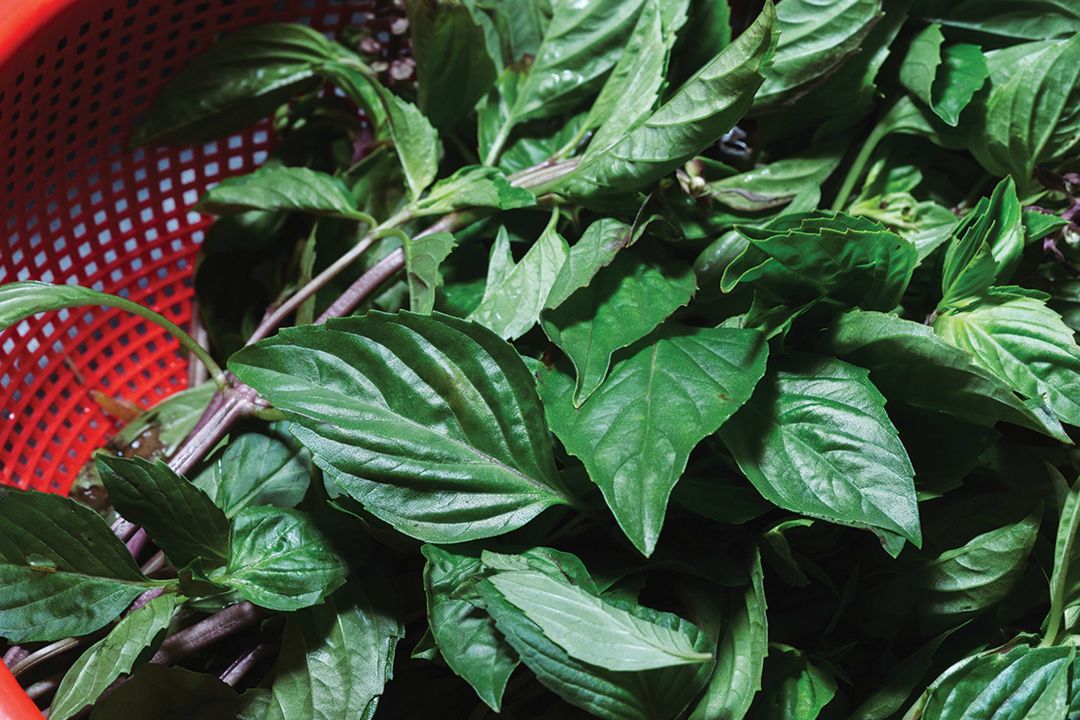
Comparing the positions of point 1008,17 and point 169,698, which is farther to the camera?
point 1008,17

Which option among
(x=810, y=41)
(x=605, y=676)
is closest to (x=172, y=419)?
(x=605, y=676)

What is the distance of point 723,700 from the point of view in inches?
22.1

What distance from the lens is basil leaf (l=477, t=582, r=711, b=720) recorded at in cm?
51

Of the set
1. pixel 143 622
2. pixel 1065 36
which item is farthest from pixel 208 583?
pixel 1065 36

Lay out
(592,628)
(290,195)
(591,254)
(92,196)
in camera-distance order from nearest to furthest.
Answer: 1. (592,628)
2. (591,254)
3. (290,195)
4. (92,196)

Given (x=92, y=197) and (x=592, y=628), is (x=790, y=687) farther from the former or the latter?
(x=92, y=197)

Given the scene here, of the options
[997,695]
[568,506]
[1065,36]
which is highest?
[1065,36]

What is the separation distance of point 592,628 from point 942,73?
1.56 ft

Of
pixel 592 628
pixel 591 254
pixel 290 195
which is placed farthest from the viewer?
pixel 290 195

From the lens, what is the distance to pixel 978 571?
596 mm

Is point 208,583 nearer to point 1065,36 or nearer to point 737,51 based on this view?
point 737,51

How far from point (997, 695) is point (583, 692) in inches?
9.6

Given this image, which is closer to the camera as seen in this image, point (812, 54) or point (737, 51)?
point (737, 51)

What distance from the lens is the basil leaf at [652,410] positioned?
0.50 m
